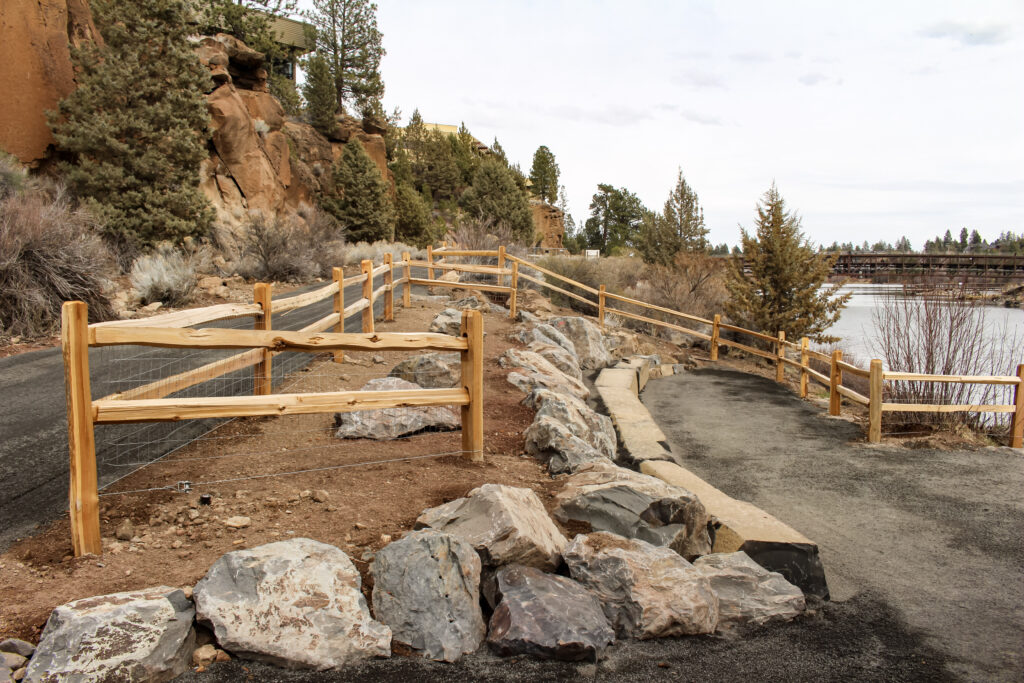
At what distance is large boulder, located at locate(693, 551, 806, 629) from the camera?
12.1 feet

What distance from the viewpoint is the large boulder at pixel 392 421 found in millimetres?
5461

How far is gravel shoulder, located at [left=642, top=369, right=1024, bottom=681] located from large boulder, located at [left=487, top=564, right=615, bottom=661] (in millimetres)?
1663

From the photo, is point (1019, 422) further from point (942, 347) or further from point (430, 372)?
point (430, 372)

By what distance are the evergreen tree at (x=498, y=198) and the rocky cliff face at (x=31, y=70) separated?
833 inches

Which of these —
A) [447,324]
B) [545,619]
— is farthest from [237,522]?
[447,324]

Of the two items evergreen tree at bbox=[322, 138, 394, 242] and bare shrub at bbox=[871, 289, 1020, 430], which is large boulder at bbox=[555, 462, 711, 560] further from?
evergreen tree at bbox=[322, 138, 394, 242]

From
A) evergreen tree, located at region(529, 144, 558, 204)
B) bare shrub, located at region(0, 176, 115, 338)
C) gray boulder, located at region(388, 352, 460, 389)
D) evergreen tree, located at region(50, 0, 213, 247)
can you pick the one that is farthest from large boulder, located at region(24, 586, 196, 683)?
evergreen tree, located at region(529, 144, 558, 204)

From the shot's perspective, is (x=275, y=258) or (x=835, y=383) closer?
(x=835, y=383)

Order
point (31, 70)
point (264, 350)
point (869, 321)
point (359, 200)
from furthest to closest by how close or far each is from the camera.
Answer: point (359, 200)
point (869, 321)
point (31, 70)
point (264, 350)

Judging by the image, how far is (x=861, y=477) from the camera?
7098 mm

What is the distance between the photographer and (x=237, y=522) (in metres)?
3.69

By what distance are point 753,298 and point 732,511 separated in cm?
1615

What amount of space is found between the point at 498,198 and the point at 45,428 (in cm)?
3280

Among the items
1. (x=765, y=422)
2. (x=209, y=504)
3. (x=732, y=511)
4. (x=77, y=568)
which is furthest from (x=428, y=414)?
(x=765, y=422)
